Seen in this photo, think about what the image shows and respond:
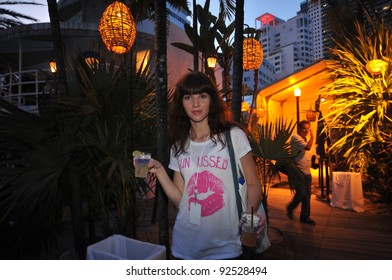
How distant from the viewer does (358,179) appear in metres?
5.88

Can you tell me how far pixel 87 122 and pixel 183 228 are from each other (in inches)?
67.0

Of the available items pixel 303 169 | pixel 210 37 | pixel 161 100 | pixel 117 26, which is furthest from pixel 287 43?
pixel 161 100

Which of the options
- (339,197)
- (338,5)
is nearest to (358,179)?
(339,197)

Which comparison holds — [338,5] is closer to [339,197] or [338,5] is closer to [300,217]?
[339,197]

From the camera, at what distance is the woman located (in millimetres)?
1499

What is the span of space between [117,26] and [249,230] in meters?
4.25

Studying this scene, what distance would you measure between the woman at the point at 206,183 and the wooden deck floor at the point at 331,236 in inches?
78.5

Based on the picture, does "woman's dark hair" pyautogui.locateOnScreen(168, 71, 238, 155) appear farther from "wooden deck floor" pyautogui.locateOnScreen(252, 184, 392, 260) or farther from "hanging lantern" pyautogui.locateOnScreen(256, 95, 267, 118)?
"hanging lantern" pyautogui.locateOnScreen(256, 95, 267, 118)

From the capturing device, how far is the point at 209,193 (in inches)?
58.9

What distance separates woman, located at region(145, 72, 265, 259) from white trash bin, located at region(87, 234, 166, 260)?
0.18m

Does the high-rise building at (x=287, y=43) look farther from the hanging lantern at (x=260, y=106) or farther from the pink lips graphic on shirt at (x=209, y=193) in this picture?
the pink lips graphic on shirt at (x=209, y=193)

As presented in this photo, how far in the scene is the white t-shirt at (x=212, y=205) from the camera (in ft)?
4.91

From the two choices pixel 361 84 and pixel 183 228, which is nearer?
pixel 183 228

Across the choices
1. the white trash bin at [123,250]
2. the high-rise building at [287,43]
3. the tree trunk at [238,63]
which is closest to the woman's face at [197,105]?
the white trash bin at [123,250]
